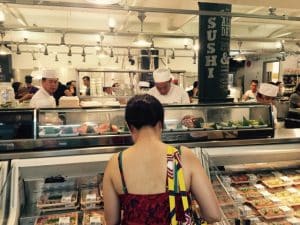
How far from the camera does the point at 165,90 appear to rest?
154 inches

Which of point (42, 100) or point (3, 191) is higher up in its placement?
point (42, 100)

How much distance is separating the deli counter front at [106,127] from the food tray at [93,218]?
0.45 m

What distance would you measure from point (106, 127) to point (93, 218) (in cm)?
72

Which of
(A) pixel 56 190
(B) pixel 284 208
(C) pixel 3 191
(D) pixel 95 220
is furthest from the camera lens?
(B) pixel 284 208

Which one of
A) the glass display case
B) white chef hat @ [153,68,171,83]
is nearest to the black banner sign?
white chef hat @ [153,68,171,83]

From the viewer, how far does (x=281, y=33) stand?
35.6 ft

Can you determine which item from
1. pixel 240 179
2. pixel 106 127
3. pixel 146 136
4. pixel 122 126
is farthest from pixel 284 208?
pixel 146 136

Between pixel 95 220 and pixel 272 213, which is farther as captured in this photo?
pixel 272 213

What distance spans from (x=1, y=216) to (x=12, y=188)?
0.17 meters

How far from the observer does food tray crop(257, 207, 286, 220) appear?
2406 mm

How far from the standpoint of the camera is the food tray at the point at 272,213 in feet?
7.89

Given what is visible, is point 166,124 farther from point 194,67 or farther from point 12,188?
point 194,67

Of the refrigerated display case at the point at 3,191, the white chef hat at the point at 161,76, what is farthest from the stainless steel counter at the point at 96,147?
the white chef hat at the point at 161,76

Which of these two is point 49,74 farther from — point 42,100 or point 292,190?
point 292,190
